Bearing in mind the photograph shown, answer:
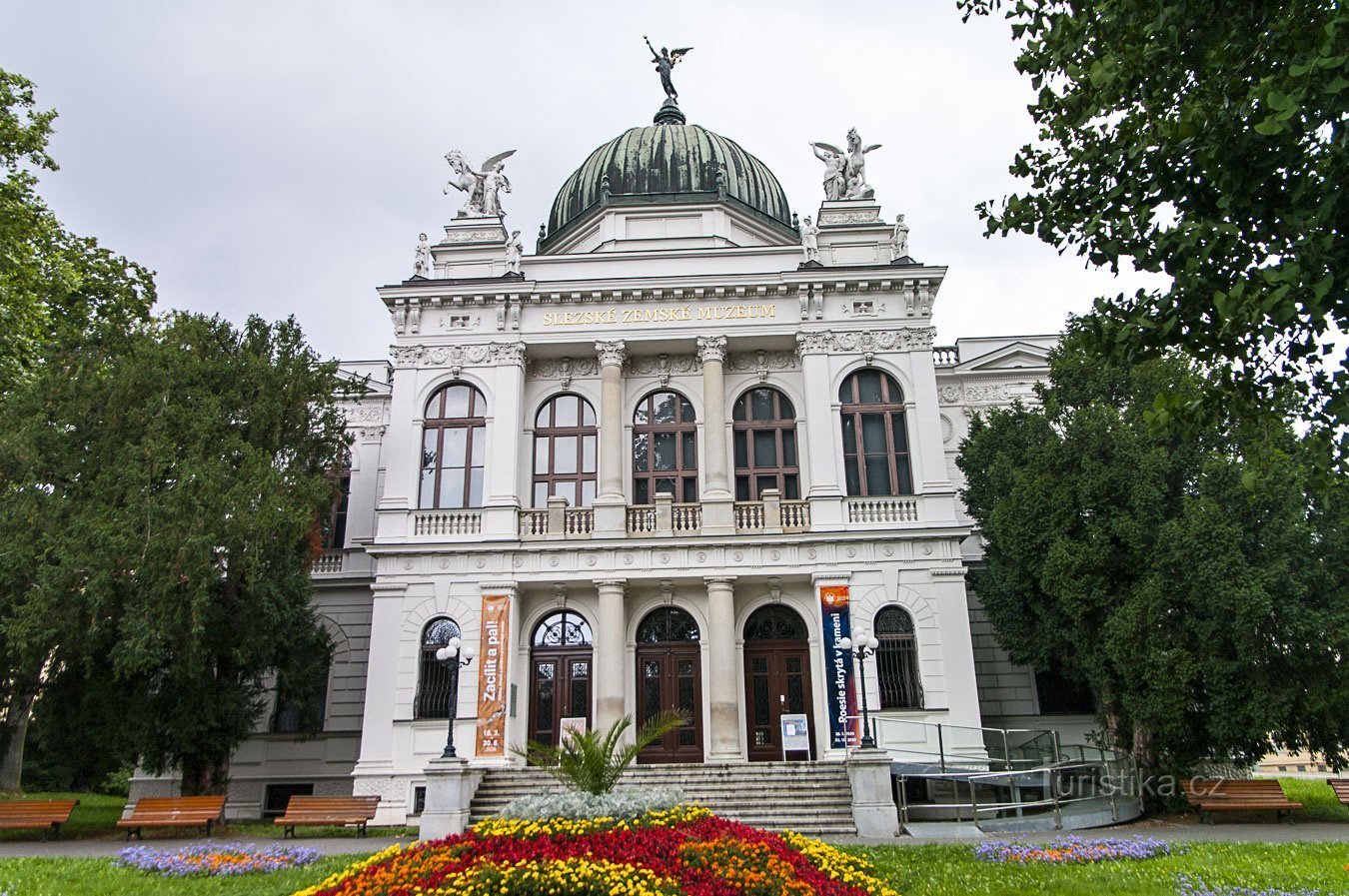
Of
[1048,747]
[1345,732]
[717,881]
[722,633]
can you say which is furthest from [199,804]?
[1345,732]

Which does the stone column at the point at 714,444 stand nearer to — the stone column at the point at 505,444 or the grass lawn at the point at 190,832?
the stone column at the point at 505,444

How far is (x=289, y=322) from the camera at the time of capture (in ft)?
78.2

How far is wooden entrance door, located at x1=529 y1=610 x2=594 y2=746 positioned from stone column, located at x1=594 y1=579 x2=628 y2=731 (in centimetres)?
59

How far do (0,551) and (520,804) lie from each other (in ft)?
42.3

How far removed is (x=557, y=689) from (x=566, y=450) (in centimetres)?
648

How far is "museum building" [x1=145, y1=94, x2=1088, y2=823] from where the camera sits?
22.9 meters

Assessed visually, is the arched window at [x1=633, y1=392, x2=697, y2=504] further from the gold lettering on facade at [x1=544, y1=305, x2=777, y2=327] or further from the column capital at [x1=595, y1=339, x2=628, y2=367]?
the gold lettering on facade at [x1=544, y1=305, x2=777, y2=327]

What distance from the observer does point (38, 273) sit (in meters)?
20.2

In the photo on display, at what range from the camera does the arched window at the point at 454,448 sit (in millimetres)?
25156

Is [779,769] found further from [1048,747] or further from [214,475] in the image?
[214,475]

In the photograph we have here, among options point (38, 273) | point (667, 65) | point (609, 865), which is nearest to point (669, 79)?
point (667, 65)

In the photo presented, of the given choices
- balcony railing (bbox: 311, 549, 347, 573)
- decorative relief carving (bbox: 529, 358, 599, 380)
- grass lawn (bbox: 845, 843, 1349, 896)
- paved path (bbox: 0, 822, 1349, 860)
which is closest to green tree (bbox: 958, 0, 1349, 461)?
grass lawn (bbox: 845, 843, 1349, 896)

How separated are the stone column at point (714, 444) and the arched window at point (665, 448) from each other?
0.71 metres

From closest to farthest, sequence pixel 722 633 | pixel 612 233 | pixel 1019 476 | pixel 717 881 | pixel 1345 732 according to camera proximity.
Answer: pixel 717 881
pixel 1345 732
pixel 1019 476
pixel 722 633
pixel 612 233
